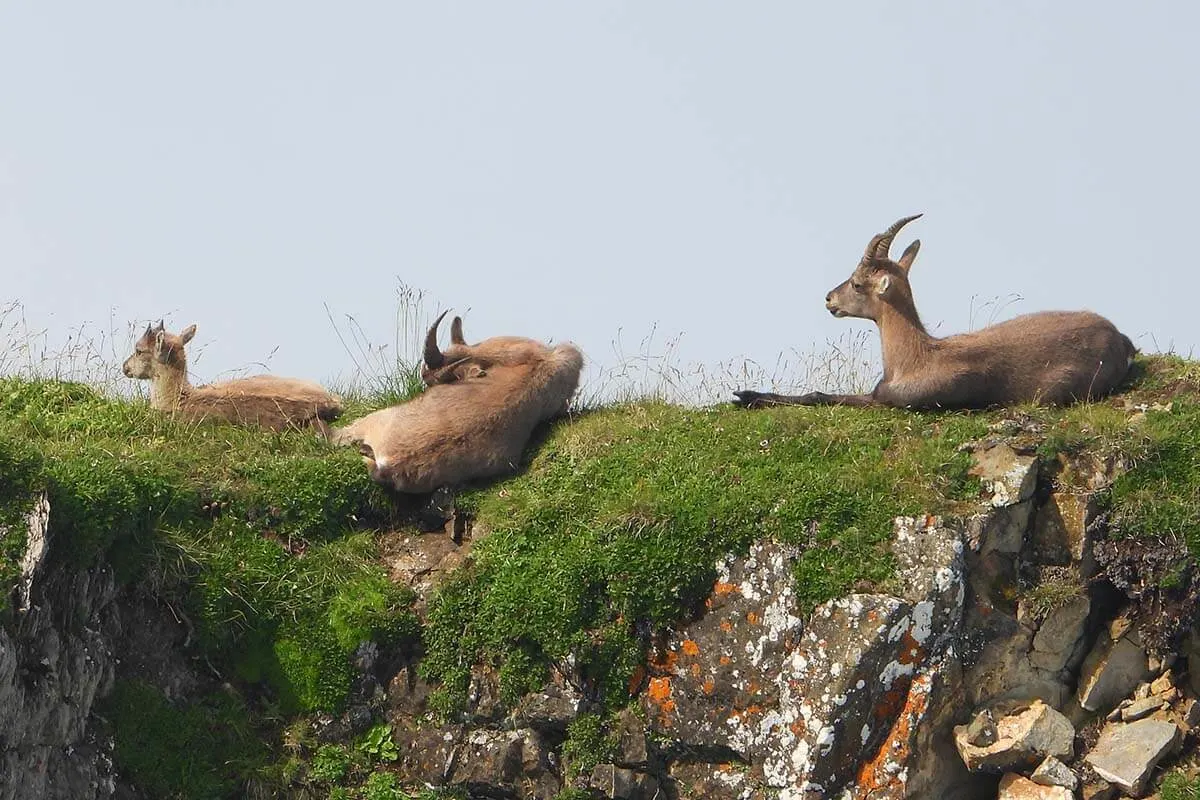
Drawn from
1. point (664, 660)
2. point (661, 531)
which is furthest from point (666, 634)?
point (661, 531)

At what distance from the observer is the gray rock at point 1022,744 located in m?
8.42

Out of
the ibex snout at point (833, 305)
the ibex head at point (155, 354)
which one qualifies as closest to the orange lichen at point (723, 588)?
the ibex snout at point (833, 305)

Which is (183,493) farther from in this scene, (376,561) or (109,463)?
(376,561)

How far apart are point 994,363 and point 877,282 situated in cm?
135

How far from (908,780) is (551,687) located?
2.30 m

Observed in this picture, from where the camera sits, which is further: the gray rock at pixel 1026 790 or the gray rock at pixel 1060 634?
the gray rock at pixel 1060 634

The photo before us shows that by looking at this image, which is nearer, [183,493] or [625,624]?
[625,624]

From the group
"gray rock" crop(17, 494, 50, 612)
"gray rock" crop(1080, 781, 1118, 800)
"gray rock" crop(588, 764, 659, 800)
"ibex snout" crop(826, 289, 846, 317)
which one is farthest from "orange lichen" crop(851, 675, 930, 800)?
"gray rock" crop(17, 494, 50, 612)

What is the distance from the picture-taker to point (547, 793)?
8.76 meters

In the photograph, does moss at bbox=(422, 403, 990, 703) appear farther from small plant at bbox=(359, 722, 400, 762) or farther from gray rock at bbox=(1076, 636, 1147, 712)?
gray rock at bbox=(1076, 636, 1147, 712)

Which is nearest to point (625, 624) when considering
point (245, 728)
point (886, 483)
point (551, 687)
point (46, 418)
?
point (551, 687)

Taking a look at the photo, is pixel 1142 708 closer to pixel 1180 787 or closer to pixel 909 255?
pixel 1180 787

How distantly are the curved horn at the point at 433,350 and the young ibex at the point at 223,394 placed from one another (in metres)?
0.92

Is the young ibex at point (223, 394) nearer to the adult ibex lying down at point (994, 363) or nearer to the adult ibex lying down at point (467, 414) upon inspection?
the adult ibex lying down at point (467, 414)
